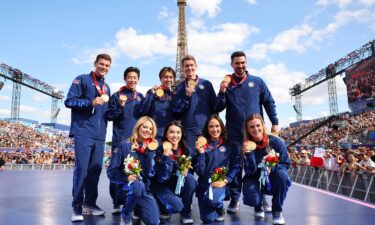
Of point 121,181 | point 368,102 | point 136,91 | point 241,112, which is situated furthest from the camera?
point 368,102

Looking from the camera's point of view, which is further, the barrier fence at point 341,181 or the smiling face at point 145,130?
the barrier fence at point 341,181

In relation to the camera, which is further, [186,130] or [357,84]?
[357,84]

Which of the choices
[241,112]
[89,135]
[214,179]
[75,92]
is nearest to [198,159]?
[214,179]

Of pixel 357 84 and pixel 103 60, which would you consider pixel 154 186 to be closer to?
pixel 103 60

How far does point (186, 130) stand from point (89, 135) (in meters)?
1.29

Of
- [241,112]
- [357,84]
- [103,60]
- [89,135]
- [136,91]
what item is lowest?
[89,135]

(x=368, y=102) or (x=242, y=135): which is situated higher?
(x=368, y=102)

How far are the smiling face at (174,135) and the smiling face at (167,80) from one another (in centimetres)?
90

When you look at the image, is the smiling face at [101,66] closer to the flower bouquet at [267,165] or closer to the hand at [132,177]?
the hand at [132,177]

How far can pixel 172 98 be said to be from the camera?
4484 mm

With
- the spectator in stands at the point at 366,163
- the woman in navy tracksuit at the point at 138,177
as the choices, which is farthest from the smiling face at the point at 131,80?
the spectator in stands at the point at 366,163

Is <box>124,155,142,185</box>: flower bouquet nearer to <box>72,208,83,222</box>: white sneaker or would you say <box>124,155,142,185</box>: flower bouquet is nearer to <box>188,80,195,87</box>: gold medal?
<box>72,208,83,222</box>: white sneaker

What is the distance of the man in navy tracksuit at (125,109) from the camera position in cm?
435

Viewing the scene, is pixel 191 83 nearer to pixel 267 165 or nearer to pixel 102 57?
pixel 102 57
